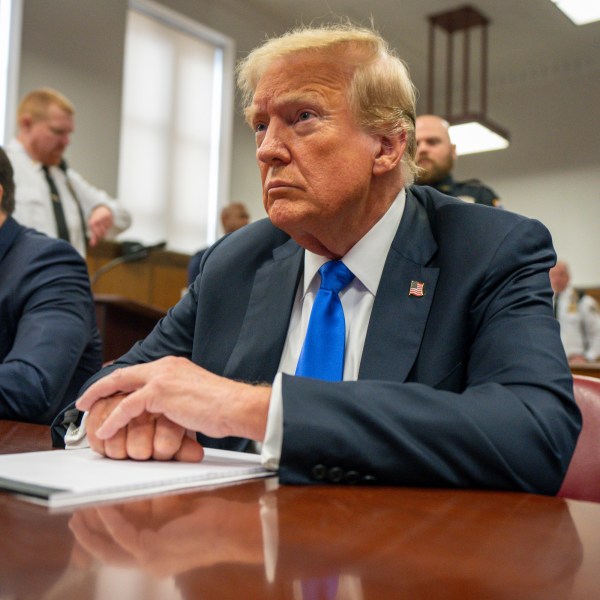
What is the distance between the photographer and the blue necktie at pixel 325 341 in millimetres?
1185

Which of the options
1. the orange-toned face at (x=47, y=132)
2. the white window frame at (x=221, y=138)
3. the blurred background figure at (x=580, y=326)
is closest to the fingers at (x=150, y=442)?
the orange-toned face at (x=47, y=132)

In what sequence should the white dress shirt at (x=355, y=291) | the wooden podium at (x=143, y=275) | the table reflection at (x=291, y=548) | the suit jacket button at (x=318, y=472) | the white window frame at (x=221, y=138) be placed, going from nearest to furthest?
the table reflection at (x=291, y=548) → the suit jacket button at (x=318, y=472) → the white dress shirt at (x=355, y=291) → the wooden podium at (x=143, y=275) → the white window frame at (x=221, y=138)

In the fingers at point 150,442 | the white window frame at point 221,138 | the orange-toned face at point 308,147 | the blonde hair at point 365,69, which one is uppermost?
the white window frame at point 221,138

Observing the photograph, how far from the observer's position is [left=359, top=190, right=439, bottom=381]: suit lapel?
3.69 ft

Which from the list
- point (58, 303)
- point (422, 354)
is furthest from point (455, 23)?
point (422, 354)

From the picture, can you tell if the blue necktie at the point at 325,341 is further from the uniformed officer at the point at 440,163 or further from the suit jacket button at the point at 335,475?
the uniformed officer at the point at 440,163

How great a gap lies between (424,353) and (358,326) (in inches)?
5.6

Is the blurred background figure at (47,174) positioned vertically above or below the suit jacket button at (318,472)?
above

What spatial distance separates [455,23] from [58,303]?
6.99 meters

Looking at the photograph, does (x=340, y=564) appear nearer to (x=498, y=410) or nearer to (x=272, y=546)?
(x=272, y=546)

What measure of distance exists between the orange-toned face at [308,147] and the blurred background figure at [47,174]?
3.04 meters

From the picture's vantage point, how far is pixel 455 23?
25.9ft

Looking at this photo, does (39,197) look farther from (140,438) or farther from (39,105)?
(140,438)

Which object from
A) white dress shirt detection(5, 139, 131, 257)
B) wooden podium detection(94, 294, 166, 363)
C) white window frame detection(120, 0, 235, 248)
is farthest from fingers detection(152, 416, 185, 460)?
white window frame detection(120, 0, 235, 248)
